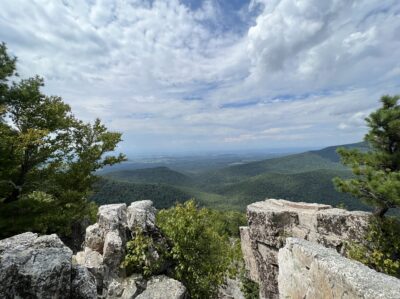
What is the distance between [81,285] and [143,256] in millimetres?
7680

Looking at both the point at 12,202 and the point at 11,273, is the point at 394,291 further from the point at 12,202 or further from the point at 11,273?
the point at 12,202

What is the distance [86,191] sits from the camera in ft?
74.7

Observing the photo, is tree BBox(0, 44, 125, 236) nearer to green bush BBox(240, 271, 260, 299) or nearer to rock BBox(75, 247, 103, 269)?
rock BBox(75, 247, 103, 269)

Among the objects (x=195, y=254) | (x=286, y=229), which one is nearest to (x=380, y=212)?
(x=286, y=229)

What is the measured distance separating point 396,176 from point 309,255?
9.47 m

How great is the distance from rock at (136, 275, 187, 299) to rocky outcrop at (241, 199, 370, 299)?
9194 millimetres

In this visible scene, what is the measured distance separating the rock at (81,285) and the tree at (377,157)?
58.7 ft

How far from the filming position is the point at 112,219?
60.4ft

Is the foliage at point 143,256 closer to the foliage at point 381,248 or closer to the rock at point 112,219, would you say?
the rock at point 112,219

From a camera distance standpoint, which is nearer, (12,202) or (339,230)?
(12,202)

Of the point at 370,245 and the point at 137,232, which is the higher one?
the point at 137,232

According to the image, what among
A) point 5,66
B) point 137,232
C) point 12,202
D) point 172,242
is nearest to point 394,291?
point 172,242

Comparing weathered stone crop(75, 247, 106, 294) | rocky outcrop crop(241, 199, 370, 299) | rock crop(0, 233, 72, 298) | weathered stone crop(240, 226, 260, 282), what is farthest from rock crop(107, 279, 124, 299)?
weathered stone crop(240, 226, 260, 282)

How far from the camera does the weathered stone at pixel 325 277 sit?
27.5 feet
